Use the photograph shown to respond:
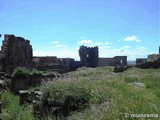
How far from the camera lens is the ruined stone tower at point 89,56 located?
175 ft

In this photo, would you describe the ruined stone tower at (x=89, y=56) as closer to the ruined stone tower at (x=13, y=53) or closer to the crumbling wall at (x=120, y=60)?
the crumbling wall at (x=120, y=60)

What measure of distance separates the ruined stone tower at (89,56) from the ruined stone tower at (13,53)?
19589mm

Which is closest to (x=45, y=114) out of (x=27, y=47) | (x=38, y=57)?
(x=27, y=47)

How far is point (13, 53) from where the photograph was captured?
32.3m

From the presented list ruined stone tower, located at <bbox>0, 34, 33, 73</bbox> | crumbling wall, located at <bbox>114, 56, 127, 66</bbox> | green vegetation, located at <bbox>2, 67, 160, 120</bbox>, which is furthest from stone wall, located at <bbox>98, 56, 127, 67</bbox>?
green vegetation, located at <bbox>2, 67, 160, 120</bbox>

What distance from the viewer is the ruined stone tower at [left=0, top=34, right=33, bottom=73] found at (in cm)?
3125

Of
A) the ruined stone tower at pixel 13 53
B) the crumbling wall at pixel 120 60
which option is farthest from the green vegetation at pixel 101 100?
the crumbling wall at pixel 120 60

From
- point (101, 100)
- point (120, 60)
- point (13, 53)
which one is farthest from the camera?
point (120, 60)

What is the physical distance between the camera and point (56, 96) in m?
8.82

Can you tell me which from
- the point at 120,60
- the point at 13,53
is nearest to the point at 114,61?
the point at 120,60

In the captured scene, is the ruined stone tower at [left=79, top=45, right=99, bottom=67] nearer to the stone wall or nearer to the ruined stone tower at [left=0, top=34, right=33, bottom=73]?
the stone wall

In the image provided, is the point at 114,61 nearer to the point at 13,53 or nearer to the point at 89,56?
the point at 89,56

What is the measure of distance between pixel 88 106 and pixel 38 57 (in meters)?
42.5

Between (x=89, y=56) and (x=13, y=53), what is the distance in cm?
2367
